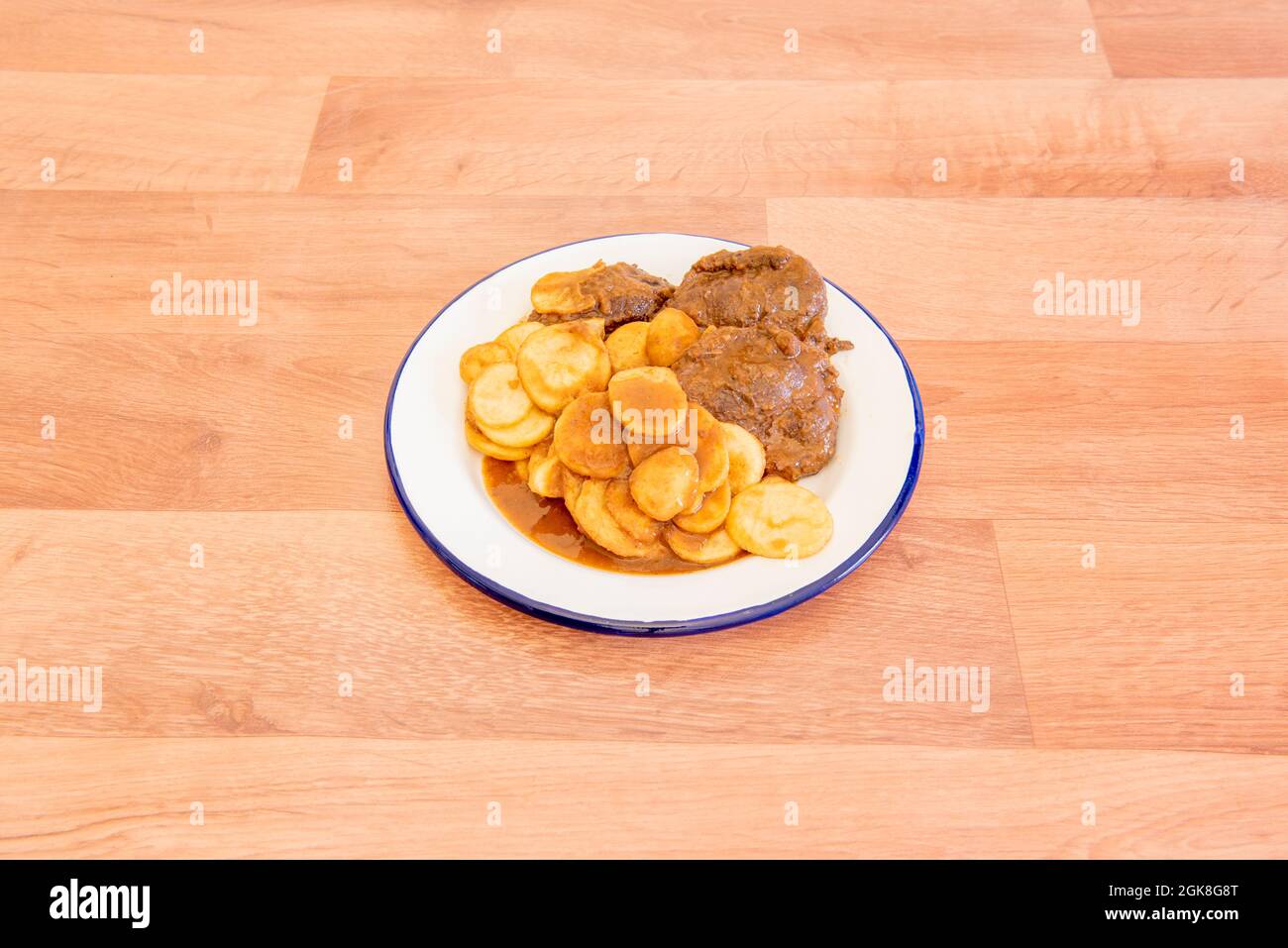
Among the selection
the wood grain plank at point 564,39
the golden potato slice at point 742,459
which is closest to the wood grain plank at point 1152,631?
the golden potato slice at point 742,459

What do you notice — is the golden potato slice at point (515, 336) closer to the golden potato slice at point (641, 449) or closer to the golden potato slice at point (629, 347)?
the golden potato slice at point (629, 347)

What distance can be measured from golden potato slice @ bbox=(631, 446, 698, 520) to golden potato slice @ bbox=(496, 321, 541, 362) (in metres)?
0.31

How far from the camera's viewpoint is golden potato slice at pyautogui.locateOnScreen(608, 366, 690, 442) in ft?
3.90

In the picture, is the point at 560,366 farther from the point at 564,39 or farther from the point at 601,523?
the point at 564,39

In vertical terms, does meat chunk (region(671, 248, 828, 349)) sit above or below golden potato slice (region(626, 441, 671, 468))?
above

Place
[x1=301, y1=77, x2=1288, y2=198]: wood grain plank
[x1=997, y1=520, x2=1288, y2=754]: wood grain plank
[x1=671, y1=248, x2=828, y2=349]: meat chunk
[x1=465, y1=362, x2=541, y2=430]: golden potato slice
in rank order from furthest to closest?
1. [x1=301, y1=77, x2=1288, y2=198]: wood grain plank
2. [x1=671, y1=248, x2=828, y2=349]: meat chunk
3. [x1=465, y1=362, x2=541, y2=430]: golden potato slice
4. [x1=997, y1=520, x2=1288, y2=754]: wood grain plank

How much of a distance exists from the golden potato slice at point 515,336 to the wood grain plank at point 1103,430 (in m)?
0.58

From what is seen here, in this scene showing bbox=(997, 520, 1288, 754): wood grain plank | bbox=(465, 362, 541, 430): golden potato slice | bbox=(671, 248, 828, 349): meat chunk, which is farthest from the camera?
bbox=(671, 248, 828, 349): meat chunk

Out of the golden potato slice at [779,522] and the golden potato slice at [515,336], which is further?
the golden potato slice at [515,336]

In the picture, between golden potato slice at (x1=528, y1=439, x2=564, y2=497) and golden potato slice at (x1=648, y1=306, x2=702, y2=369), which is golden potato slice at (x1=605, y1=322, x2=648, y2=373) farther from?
golden potato slice at (x1=528, y1=439, x2=564, y2=497)

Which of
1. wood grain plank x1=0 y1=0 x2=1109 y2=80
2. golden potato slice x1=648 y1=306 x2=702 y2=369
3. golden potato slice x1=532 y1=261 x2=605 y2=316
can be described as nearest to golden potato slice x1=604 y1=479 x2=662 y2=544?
golden potato slice x1=648 y1=306 x2=702 y2=369

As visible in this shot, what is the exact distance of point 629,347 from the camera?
4.46ft

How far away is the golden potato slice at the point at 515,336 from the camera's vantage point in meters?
1.37

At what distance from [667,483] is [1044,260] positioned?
0.99 meters
